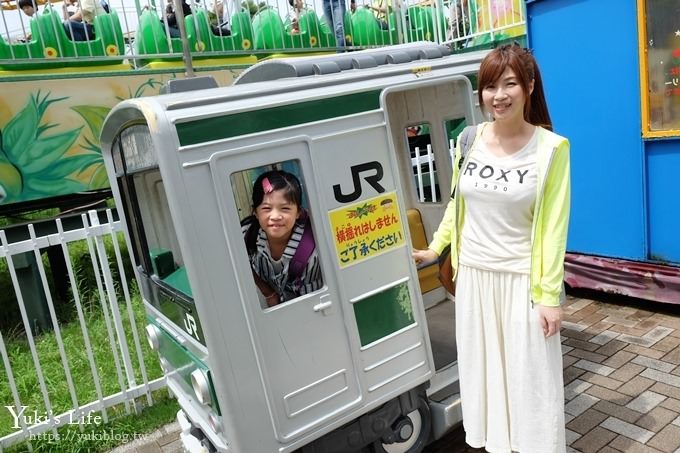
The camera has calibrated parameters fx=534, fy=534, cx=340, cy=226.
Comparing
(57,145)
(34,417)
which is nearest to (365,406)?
(34,417)

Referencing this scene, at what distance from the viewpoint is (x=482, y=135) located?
2.52m

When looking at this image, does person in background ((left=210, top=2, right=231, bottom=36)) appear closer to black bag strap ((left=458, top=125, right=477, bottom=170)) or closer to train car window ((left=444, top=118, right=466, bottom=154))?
train car window ((left=444, top=118, right=466, bottom=154))

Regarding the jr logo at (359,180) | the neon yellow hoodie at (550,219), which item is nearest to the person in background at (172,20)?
the jr logo at (359,180)

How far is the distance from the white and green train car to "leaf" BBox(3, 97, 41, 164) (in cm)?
315

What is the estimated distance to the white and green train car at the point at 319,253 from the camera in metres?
2.31

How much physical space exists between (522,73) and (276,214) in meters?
1.26

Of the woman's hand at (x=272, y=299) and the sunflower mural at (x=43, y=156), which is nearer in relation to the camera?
the woman's hand at (x=272, y=299)

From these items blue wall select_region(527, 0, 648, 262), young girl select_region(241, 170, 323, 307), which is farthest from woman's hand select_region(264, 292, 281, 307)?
blue wall select_region(527, 0, 648, 262)

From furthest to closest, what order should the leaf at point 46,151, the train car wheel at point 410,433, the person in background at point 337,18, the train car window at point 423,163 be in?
the person in background at point 337,18 < the leaf at point 46,151 < the train car window at point 423,163 < the train car wheel at point 410,433

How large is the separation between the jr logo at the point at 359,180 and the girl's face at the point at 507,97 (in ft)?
2.36

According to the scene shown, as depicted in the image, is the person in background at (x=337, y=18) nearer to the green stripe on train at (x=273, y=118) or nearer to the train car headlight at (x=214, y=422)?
the green stripe on train at (x=273, y=118)

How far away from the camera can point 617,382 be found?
145 inches

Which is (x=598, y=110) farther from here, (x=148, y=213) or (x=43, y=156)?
(x=43, y=156)

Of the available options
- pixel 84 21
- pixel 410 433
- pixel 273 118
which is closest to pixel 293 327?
pixel 273 118
